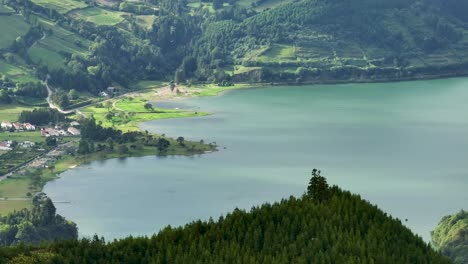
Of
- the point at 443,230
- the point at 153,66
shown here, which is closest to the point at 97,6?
the point at 153,66

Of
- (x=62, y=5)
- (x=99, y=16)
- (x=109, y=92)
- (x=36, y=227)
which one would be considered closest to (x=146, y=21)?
(x=99, y=16)

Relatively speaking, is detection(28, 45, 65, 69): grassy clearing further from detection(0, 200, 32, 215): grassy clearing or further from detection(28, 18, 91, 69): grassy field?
detection(0, 200, 32, 215): grassy clearing

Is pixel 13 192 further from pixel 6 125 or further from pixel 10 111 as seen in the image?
pixel 10 111

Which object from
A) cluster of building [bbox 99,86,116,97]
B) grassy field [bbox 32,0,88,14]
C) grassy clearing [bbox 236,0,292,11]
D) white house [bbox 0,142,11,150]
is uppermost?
grassy clearing [bbox 236,0,292,11]

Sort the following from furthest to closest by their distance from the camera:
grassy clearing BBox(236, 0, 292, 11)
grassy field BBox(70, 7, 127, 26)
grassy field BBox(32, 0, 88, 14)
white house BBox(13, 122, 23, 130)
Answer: grassy clearing BBox(236, 0, 292, 11) < grassy field BBox(70, 7, 127, 26) < grassy field BBox(32, 0, 88, 14) < white house BBox(13, 122, 23, 130)

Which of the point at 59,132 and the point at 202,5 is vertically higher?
the point at 202,5

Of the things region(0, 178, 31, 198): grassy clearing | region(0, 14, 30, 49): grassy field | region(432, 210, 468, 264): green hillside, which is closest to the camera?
region(432, 210, 468, 264): green hillside

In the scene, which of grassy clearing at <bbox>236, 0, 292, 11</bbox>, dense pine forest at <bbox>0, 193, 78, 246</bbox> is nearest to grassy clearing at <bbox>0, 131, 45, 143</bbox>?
dense pine forest at <bbox>0, 193, 78, 246</bbox>
